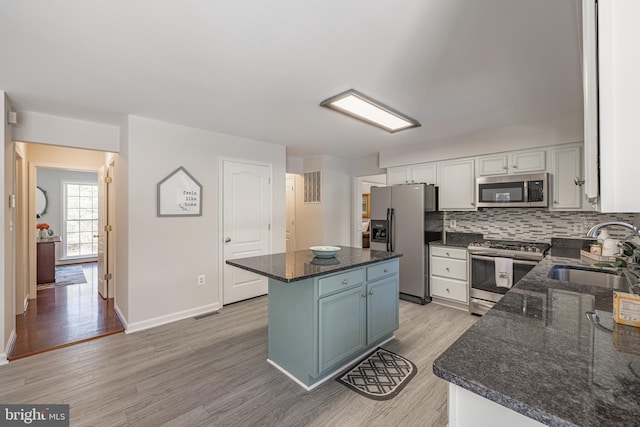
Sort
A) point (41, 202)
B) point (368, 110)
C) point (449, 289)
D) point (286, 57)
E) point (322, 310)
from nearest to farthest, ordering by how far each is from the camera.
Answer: point (286, 57), point (322, 310), point (368, 110), point (449, 289), point (41, 202)

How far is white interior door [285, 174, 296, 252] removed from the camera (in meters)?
5.71

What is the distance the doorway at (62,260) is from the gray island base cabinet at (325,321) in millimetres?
2081

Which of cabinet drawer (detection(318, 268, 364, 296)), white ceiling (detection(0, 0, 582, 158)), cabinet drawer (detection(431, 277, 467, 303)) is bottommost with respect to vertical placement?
cabinet drawer (detection(431, 277, 467, 303))

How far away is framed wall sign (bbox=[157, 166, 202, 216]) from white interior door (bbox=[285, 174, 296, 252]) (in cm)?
237

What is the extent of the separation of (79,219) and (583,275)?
9569mm

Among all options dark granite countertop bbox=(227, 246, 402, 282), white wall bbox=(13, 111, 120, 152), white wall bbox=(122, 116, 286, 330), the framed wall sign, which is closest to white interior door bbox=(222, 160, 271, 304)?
white wall bbox=(122, 116, 286, 330)

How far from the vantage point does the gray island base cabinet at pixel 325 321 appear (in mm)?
2068

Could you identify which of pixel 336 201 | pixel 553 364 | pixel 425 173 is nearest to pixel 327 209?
pixel 336 201

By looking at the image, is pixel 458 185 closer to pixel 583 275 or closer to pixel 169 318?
pixel 583 275

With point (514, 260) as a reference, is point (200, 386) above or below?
below

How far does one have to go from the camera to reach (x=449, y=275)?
149 inches

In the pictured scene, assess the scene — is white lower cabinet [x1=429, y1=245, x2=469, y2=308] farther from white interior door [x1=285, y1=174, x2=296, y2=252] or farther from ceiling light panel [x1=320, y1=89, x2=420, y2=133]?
white interior door [x1=285, y1=174, x2=296, y2=252]

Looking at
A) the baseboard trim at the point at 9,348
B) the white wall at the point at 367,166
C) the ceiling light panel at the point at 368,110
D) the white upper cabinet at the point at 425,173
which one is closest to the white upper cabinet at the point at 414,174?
the white upper cabinet at the point at 425,173

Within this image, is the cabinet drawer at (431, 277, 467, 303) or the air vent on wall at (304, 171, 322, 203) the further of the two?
the air vent on wall at (304, 171, 322, 203)
